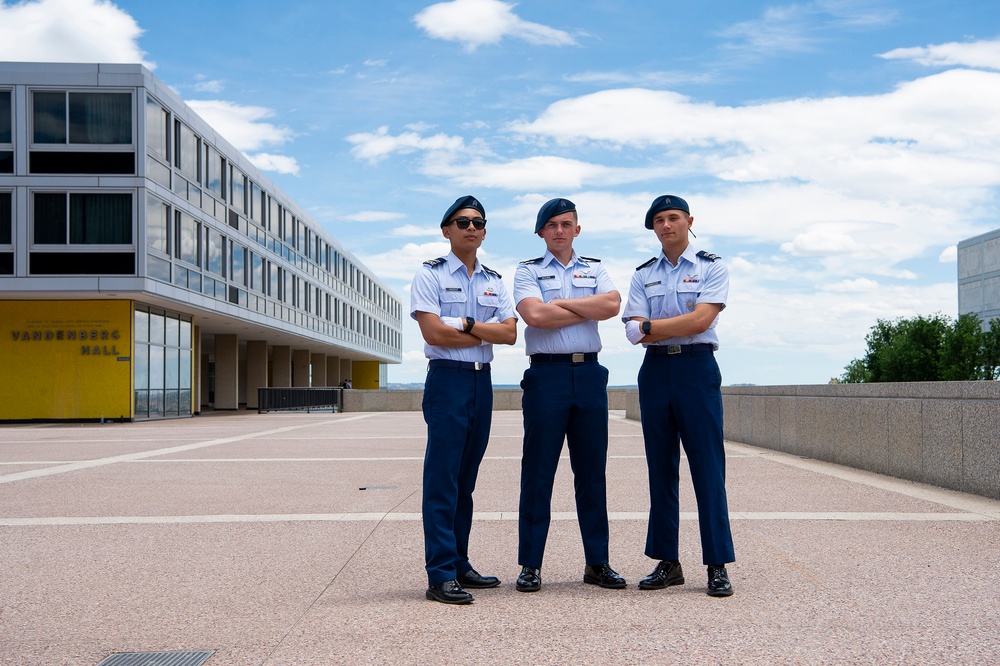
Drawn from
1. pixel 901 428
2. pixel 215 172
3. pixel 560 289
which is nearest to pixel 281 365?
pixel 215 172

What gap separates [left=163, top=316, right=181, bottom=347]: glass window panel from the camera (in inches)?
1180

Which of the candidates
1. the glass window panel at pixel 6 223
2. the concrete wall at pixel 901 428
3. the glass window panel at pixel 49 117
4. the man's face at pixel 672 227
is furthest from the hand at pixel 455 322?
the glass window panel at pixel 49 117

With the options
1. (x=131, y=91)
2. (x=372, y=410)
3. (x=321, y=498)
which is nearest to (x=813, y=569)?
(x=321, y=498)

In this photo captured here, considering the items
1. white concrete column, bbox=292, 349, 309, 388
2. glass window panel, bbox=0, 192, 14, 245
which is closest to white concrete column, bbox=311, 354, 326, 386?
white concrete column, bbox=292, 349, 309, 388

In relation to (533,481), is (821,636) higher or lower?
lower

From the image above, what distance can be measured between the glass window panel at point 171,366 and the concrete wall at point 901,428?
21206 mm

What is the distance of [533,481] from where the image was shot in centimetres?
464

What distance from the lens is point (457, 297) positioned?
465 cm

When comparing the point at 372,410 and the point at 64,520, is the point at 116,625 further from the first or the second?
the point at 372,410

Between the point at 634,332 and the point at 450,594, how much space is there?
1547 millimetres

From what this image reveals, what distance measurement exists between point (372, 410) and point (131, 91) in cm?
1734

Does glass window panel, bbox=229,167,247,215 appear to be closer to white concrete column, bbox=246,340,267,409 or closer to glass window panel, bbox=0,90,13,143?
glass window panel, bbox=0,90,13,143

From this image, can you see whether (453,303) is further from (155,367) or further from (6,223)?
(155,367)

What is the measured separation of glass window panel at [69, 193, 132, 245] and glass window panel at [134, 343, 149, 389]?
3.73 meters
